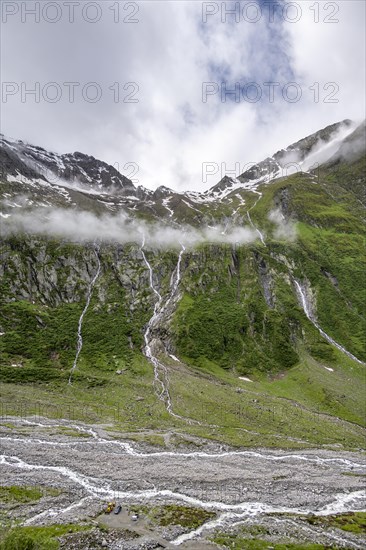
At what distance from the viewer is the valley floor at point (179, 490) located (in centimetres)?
4175

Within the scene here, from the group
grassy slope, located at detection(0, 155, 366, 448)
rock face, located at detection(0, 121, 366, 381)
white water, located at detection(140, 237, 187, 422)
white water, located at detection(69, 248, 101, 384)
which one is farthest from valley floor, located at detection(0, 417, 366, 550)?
rock face, located at detection(0, 121, 366, 381)

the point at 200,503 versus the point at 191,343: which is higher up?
the point at 191,343

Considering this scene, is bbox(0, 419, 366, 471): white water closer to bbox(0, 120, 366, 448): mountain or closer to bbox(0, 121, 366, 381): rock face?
bbox(0, 120, 366, 448): mountain

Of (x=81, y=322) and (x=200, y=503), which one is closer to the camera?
(x=200, y=503)

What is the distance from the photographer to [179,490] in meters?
55.1

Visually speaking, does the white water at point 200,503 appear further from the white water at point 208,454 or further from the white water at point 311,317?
the white water at point 311,317

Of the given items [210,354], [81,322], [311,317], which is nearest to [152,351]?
[210,354]

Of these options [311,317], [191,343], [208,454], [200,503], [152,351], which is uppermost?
[311,317]

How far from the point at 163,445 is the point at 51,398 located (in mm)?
45306

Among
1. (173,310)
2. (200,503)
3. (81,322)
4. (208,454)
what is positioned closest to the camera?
(200,503)

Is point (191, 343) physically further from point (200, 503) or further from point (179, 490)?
point (200, 503)

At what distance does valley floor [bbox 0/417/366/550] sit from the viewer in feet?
137

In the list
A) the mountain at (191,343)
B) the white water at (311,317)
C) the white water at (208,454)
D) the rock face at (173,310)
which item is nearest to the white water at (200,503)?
the white water at (208,454)

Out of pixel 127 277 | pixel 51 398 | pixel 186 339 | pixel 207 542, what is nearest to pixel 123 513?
pixel 207 542
